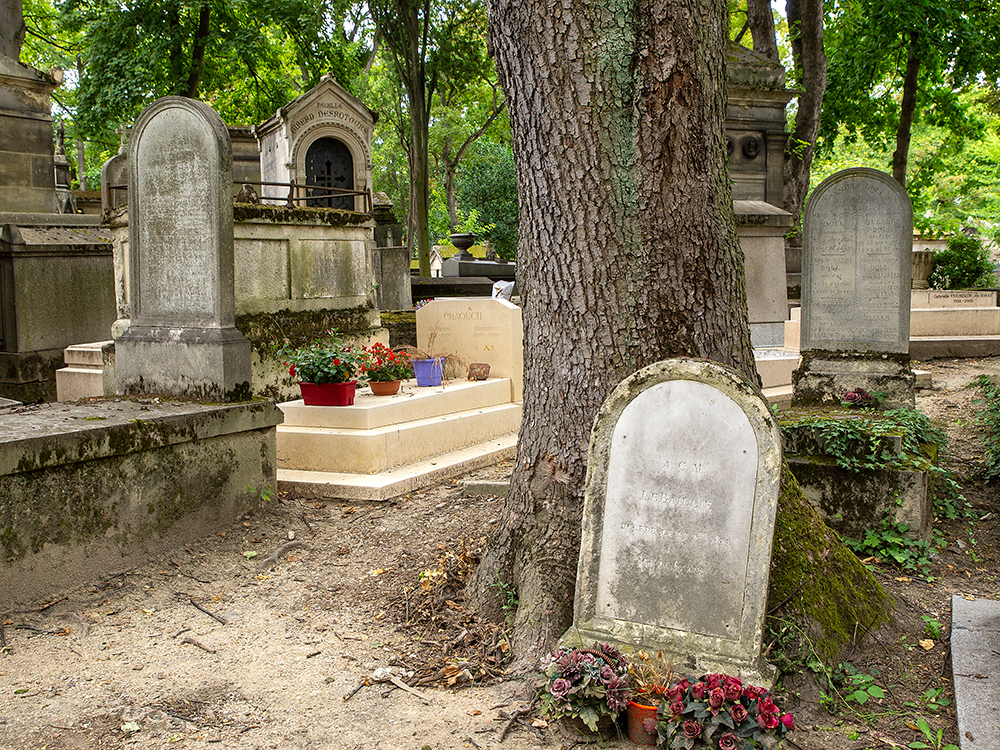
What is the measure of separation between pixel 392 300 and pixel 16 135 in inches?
235

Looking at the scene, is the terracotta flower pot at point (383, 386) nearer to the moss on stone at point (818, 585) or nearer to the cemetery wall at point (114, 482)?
the cemetery wall at point (114, 482)

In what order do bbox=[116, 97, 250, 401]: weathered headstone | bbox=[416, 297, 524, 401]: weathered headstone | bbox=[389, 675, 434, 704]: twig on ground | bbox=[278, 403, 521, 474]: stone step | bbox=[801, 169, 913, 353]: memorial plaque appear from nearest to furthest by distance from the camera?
bbox=[389, 675, 434, 704]: twig on ground, bbox=[116, 97, 250, 401]: weathered headstone, bbox=[801, 169, 913, 353]: memorial plaque, bbox=[278, 403, 521, 474]: stone step, bbox=[416, 297, 524, 401]: weathered headstone

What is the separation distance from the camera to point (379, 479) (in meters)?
6.52

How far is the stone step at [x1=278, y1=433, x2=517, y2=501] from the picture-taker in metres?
6.34

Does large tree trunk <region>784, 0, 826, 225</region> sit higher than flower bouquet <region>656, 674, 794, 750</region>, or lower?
higher

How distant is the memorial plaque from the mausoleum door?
1079 centimetres

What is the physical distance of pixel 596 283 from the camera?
361 cm

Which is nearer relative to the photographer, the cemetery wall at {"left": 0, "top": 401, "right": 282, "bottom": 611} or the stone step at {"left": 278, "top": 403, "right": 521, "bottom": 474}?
the cemetery wall at {"left": 0, "top": 401, "right": 282, "bottom": 611}

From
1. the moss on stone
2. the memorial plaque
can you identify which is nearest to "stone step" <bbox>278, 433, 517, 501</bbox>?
the memorial plaque

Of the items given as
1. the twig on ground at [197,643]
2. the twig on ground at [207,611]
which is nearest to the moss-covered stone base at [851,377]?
the twig on ground at [207,611]

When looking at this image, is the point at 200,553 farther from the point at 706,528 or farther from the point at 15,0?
the point at 15,0

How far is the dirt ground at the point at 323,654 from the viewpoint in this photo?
9.93 feet

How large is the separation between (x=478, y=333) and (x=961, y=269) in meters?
11.6

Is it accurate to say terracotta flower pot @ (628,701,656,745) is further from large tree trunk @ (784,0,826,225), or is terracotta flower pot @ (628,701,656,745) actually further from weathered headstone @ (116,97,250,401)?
large tree trunk @ (784,0,826,225)
